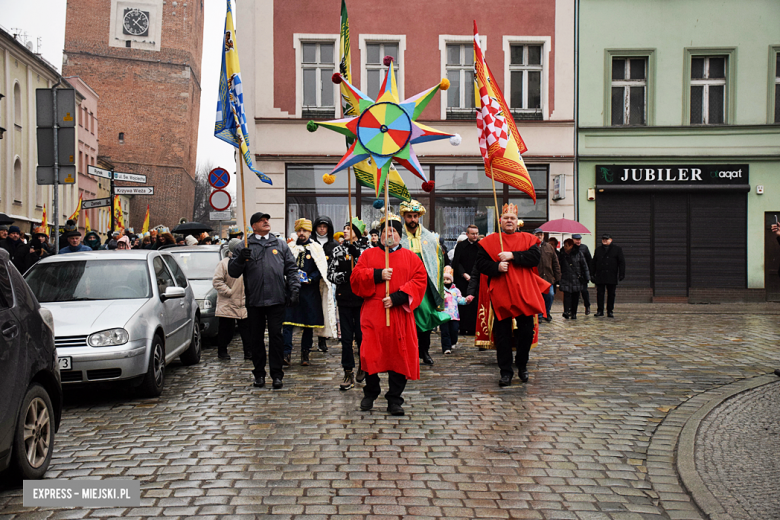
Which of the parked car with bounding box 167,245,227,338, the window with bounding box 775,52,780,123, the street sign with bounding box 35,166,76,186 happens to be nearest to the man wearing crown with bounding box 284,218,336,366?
the parked car with bounding box 167,245,227,338

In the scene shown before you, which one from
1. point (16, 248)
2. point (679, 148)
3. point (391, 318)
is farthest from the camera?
point (679, 148)

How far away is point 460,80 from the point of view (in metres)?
20.5

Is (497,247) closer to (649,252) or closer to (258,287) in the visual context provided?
(258,287)

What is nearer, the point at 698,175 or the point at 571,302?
the point at 571,302

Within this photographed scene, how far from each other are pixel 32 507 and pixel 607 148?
18.8 m

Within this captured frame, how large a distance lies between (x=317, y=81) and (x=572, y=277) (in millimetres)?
9152

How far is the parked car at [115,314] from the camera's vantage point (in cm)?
697

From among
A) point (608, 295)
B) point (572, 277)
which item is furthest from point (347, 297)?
point (608, 295)

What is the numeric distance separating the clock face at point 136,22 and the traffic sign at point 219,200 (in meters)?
56.7

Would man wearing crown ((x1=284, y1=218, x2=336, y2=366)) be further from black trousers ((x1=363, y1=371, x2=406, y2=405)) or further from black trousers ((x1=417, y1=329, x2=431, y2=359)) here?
black trousers ((x1=363, y1=371, x2=406, y2=405))

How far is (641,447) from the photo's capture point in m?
5.67

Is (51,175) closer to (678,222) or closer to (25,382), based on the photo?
(25,382)

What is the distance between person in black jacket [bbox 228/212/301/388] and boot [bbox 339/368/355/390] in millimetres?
704

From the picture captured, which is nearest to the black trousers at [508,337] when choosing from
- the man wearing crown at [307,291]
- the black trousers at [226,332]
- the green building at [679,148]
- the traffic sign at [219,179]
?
the man wearing crown at [307,291]
